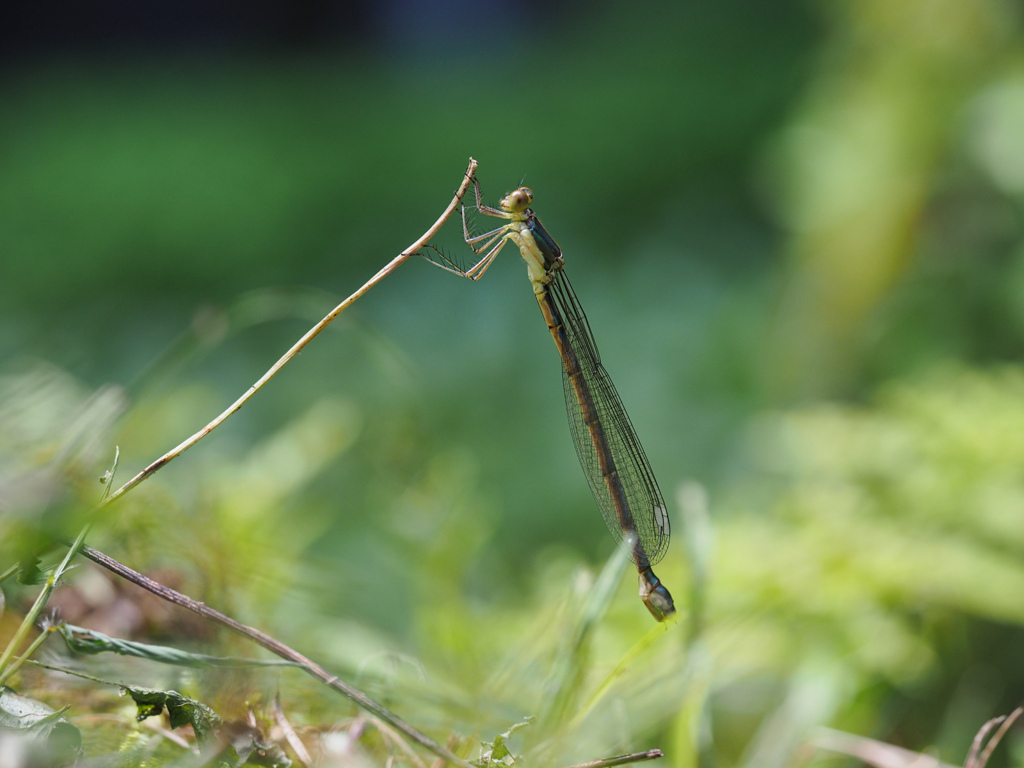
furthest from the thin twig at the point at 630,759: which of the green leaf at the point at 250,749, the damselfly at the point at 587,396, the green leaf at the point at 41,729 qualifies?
the damselfly at the point at 587,396

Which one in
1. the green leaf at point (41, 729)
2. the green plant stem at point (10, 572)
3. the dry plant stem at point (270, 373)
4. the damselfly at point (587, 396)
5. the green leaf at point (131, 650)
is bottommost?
the green leaf at point (41, 729)

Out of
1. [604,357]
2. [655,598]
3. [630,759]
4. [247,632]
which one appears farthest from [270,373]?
[604,357]

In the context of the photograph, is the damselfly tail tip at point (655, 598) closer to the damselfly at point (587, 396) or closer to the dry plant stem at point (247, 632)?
the damselfly at point (587, 396)

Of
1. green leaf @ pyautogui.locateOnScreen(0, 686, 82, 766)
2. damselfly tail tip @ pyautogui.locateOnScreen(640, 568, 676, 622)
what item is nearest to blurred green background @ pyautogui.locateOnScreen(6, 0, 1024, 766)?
damselfly tail tip @ pyautogui.locateOnScreen(640, 568, 676, 622)

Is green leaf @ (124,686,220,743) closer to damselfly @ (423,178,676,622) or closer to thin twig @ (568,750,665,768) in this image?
thin twig @ (568,750,665,768)

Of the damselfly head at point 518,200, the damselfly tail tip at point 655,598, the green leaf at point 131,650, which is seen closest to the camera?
the green leaf at point 131,650

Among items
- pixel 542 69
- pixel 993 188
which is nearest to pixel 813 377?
pixel 993 188

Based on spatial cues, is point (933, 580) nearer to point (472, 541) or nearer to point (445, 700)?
point (472, 541)
